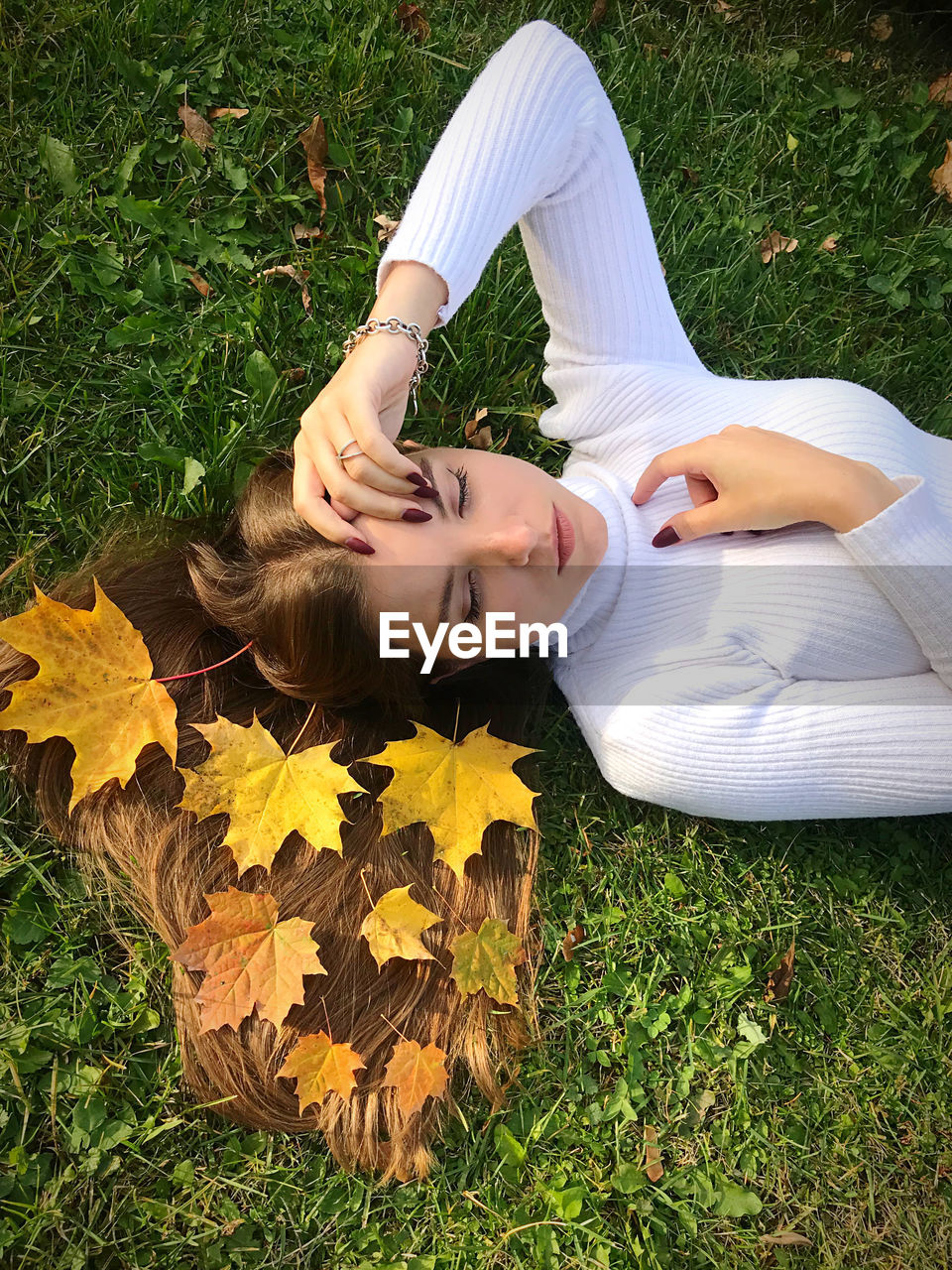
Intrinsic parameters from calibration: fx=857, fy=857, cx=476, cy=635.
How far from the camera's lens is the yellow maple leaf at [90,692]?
2.41 meters

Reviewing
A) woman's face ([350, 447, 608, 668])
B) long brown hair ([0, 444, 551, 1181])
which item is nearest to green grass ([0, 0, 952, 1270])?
long brown hair ([0, 444, 551, 1181])

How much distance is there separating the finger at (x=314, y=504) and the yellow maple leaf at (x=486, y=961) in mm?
1363

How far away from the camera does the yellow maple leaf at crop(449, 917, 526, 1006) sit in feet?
8.80

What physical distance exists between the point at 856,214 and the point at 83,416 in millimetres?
2946

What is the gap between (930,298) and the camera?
10.6 feet

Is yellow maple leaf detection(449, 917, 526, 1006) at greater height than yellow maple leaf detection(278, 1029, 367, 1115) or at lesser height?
greater

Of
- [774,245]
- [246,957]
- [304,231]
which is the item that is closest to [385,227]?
[304,231]

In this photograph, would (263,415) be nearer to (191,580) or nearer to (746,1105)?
(191,580)

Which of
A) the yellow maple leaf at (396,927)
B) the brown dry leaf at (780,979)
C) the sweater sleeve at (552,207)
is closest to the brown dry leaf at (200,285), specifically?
the sweater sleeve at (552,207)

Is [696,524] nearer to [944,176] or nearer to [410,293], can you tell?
[410,293]

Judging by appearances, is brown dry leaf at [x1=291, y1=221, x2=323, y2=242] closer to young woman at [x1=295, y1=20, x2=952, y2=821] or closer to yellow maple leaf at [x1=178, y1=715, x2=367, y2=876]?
young woman at [x1=295, y1=20, x2=952, y2=821]

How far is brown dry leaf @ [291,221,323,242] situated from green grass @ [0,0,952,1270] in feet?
0.16

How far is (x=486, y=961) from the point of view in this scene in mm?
2699

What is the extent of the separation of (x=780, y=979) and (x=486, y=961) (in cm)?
96
